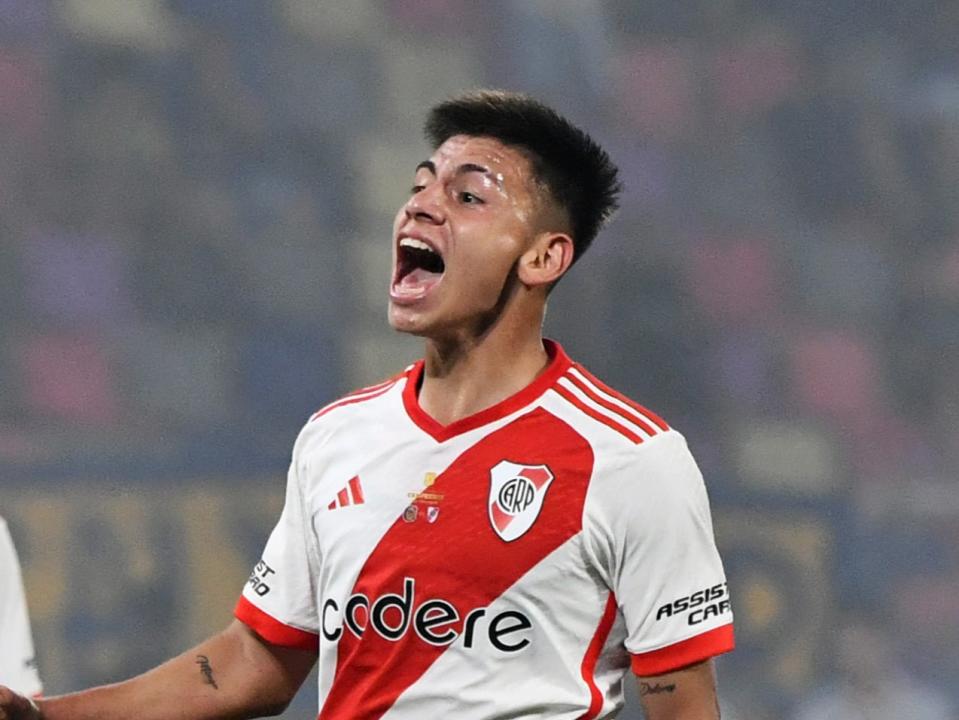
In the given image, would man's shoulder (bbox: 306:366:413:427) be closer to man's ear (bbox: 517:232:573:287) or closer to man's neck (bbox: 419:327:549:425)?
man's neck (bbox: 419:327:549:425)

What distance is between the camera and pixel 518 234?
2139 mm

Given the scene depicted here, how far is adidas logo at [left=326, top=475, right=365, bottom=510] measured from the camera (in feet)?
6.84

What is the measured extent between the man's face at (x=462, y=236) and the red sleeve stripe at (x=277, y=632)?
456mm

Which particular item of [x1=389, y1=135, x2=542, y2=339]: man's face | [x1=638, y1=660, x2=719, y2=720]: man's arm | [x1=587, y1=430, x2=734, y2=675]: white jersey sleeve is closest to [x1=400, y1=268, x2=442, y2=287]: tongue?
[x1=389, y1=135, x2=542, y2=339]: man's face

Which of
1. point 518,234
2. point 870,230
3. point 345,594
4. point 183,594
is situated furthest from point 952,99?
point 345,594

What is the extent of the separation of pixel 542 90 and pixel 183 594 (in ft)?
5.96

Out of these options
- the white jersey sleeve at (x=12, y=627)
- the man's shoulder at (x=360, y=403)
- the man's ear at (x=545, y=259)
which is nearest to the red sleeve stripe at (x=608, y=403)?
the man's ear at (x=545, y=259)

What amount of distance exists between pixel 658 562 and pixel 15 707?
2.67 feet

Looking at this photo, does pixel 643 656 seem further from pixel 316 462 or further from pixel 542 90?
pixel 542 90

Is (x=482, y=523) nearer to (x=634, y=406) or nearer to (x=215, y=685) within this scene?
(x=634, y=406)

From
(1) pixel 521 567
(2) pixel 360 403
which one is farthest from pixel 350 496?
(1) pixel 521 567

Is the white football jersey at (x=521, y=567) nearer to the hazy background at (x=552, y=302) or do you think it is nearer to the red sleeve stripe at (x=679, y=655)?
the red sleeve stripe at (x=679, y=655)

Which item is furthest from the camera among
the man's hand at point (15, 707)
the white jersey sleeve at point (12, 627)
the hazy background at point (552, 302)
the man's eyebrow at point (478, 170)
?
the hazy background at point (552, 302)

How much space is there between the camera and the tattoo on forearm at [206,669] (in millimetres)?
2206
